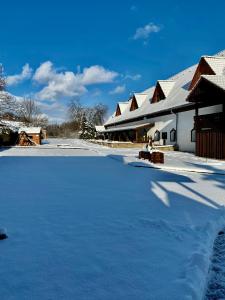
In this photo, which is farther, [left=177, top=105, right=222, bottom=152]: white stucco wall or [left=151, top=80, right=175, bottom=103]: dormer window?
[left=151, top=80, right=175, bottom=103]: dormer window

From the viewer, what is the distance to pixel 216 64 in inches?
955

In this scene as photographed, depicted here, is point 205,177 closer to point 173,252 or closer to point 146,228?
point 146,228

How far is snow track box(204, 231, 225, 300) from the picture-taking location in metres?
3.21

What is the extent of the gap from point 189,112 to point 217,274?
2427 cm

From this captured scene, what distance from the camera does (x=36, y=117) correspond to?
Answer: 94.8m

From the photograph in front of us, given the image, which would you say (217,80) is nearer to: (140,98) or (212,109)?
(212,109)

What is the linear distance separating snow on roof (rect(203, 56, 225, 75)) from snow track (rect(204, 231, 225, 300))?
21.0 metres

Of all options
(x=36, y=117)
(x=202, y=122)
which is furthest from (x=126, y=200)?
(x=36, y=117)

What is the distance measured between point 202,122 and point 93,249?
61.6 feet

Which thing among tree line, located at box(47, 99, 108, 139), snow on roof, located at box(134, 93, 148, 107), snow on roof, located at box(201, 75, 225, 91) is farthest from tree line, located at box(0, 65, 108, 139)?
snow on roof, located at box(201, 75, 225, 91)

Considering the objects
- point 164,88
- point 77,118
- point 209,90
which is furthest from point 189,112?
point 77,118

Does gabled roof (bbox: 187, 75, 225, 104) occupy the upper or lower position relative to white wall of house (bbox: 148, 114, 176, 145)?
upper

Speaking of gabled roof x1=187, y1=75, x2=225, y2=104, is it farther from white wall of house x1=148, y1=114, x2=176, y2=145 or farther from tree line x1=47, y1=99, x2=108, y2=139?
tree line x1=47, y1=99, x2=108, y2=139

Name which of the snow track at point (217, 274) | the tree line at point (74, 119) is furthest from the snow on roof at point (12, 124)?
the snow track at point (217, 274)
